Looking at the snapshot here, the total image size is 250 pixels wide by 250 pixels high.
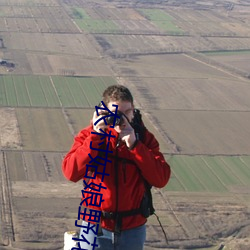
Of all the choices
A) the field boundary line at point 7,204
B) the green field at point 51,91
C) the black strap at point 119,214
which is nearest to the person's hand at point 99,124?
the black strap at point 119,214

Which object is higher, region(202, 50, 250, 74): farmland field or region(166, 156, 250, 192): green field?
region(166, 156, 250, 192): green field

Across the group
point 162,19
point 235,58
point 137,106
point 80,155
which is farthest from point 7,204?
point 162,19

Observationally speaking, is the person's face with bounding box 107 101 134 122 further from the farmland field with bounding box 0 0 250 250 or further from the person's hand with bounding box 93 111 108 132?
the farmland field with bounding box 0 0 250 250

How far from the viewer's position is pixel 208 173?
107 feet

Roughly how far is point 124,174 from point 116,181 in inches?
3.2

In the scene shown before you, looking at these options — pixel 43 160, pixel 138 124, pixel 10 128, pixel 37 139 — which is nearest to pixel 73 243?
pixel 138 124

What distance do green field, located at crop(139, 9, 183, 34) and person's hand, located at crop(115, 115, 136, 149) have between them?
72.1 meters

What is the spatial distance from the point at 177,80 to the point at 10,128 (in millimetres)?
19404

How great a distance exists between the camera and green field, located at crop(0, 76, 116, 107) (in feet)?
144

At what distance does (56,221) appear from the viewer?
26.2 meters

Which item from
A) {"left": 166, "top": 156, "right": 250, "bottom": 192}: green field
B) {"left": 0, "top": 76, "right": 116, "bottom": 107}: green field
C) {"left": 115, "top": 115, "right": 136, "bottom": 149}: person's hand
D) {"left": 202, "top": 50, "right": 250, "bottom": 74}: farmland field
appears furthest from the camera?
{"left": 202, "top": 50, "right": 250, "bottom": 74}: farmland field

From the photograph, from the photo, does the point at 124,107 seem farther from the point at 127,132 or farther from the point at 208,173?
the point at 208,173

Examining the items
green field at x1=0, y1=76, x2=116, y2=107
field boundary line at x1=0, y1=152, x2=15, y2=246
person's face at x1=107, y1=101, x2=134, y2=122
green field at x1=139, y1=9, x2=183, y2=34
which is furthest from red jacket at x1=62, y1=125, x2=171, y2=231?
green field at x1=139, y1=9, x2=183, y2=34

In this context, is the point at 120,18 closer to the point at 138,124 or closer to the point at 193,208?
the point at 193,208
